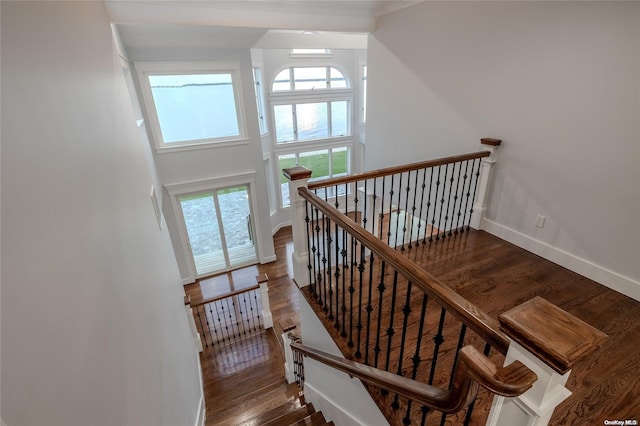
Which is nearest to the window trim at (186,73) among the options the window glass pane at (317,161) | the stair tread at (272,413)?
the window glass pane at (317,161)

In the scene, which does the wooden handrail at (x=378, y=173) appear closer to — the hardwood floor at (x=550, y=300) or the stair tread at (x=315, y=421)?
the hardwood floor at (x=550, y=300)

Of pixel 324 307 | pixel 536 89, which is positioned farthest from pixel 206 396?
pixel 536 89

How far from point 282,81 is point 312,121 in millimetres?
1351

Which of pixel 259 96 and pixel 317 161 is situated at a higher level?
pixel 259 96

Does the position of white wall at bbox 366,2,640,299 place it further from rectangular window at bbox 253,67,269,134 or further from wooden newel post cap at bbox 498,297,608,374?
rectangular window at bbox 253,67,269,134

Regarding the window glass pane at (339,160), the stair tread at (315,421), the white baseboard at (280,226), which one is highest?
the window glass pane at (339,160)

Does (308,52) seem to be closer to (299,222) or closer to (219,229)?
(219,229)

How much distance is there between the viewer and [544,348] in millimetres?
709

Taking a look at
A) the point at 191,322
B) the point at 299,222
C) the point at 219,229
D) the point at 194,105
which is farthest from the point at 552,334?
the point at 219,229

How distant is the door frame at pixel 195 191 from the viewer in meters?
5.55

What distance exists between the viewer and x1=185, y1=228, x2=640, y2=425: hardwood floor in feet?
4.91

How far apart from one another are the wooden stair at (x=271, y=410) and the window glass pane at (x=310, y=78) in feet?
22.9

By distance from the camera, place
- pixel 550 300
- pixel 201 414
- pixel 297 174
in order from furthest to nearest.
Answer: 1. pixel 201 414
2. pixel 550 300
3. pixel 297 174

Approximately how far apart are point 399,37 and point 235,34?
2303 millimetres
